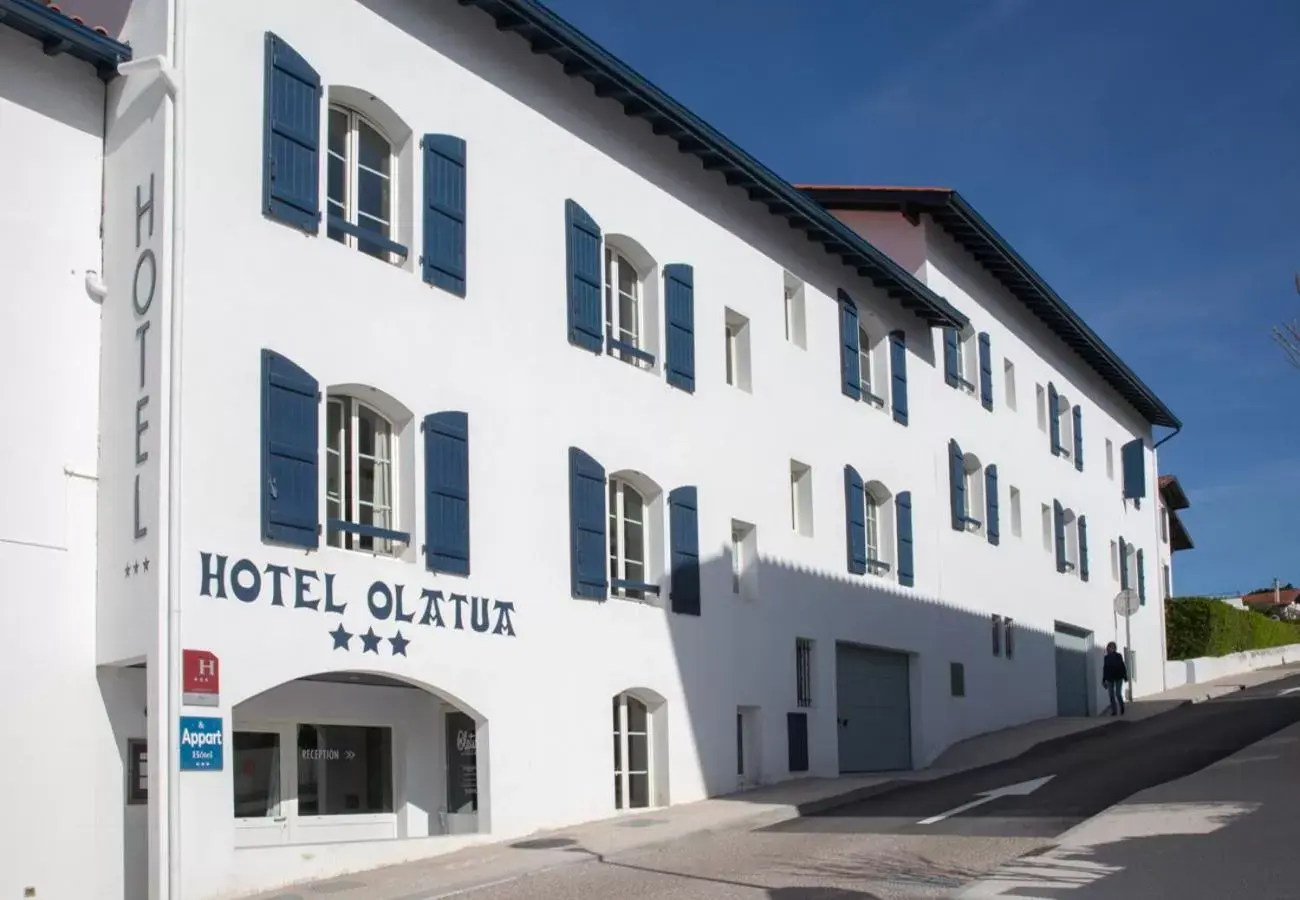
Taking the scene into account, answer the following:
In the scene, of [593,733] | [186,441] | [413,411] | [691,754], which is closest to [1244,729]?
[691,754]

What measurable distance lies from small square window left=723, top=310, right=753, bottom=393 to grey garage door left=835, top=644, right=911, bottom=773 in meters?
4.55

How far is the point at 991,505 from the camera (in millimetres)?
30094

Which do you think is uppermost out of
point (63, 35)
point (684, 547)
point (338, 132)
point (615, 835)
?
point (63, 35)

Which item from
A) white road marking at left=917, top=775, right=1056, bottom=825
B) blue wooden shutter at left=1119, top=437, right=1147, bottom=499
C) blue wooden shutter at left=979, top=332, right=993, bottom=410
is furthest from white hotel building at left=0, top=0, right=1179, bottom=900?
blue wooden shutter at left=1119, top=437, right=1147, bottom=499

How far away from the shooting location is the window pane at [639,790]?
18.4 metres

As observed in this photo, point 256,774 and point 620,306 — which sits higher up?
point 620,306

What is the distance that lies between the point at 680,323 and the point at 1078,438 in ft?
66.1

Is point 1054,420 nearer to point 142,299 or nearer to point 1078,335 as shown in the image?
point 1078,335

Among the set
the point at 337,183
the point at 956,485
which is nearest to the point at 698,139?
the point at 337,183

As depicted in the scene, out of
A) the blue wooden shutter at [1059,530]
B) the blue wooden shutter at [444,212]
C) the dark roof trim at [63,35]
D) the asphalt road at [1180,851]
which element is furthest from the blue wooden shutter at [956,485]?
the dark roof trim at [63,35]

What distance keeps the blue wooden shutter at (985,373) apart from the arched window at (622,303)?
40.6 feet

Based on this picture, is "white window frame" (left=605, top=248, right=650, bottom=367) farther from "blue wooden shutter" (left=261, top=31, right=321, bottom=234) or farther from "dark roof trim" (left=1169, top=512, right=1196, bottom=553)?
"dark roof trim" (left=1169, top=512, right=1196, bottom=553)

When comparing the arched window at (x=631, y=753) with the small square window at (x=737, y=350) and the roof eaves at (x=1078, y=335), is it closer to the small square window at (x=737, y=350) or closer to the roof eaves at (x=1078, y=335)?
the small square window at (x=737, y=350)

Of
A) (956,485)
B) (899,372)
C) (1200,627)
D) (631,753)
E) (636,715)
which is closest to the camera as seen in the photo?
(631,753)
